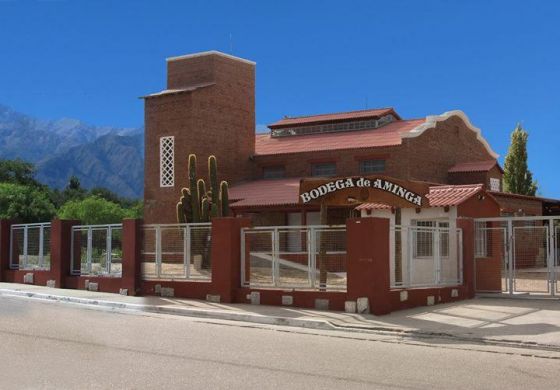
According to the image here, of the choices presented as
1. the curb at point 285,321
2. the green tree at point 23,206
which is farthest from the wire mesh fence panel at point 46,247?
the green tree at point 23,206

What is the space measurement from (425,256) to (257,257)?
176 inches

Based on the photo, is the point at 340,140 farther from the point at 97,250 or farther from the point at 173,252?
the point at 173,252

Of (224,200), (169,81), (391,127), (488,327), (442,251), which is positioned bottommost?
(488,327)

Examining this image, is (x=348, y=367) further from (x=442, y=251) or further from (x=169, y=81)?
(x=169, y=81)

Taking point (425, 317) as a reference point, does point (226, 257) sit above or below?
above

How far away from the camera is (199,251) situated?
19750 millimetres

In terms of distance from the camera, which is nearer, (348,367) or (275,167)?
(348,367)

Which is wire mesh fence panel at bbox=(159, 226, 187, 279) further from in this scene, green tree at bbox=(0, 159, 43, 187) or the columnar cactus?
green tree at bbox=(0, 159, 43, 187)

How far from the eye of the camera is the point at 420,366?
9766mm

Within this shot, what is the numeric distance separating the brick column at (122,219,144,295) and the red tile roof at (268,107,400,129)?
2160 centimetres

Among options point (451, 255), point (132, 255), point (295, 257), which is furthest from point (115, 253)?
point (451, 255)

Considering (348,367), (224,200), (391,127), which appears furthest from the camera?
(391,127)

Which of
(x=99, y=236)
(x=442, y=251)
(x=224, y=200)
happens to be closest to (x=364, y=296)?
(x=442, y=251)

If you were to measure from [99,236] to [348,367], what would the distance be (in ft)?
48.6
